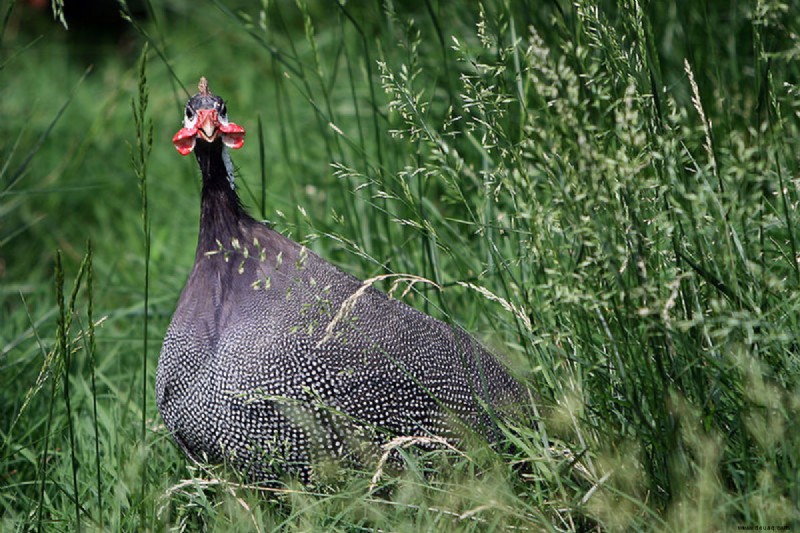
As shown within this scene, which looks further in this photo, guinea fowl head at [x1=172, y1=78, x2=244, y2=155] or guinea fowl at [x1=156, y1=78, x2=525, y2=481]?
guinea fowl head at [x1=172, y1=78, x2=244, y2=155]

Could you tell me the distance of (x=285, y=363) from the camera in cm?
241

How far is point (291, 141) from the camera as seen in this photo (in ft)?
15.6

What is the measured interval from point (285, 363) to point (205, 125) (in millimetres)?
643

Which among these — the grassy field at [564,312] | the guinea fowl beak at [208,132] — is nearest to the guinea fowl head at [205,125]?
the guinea fowl beak at [208,132]

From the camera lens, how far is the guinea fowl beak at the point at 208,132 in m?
2.54

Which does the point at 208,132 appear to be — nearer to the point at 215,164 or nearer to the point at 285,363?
the point at 215,164

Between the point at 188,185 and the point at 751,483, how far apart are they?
3.38m

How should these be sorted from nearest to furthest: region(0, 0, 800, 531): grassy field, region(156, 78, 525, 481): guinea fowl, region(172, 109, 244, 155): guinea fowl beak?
region(0, 0, 800, 531): grassy field → region(156, 78, 525, 481): guinea fowl → region(172, 109, 244, 155): guinea fowl beak

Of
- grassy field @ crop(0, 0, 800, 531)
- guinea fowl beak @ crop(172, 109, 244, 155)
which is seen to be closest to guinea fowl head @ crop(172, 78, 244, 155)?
guinea fowl beak @ crop(172, 109, 244, 155)

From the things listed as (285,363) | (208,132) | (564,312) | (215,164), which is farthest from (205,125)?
(564,312)

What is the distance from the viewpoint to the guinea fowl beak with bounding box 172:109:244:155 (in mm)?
2543

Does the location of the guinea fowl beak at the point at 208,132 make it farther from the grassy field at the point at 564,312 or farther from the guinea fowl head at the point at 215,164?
the grassy field at the point at 564,312

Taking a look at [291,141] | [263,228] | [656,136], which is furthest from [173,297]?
[656,136]

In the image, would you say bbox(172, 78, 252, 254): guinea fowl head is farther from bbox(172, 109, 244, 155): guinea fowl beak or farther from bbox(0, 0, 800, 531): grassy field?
bbox(0, 0, 800, 531): grassy field
